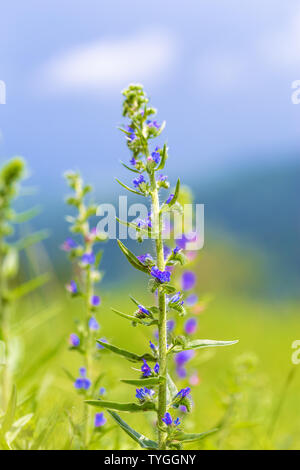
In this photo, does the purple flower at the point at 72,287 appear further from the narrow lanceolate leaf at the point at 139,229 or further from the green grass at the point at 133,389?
the narrow lanceolate leaf at the point at 139,229

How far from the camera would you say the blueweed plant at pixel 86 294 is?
1.92 metres

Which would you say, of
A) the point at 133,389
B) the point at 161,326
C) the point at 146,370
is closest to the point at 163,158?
the point at 161,326

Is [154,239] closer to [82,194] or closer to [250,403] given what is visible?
[82,194]

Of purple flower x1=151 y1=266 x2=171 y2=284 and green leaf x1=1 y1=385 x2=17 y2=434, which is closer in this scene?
purple flower x1=151 y1=266 x2=171 y2=284

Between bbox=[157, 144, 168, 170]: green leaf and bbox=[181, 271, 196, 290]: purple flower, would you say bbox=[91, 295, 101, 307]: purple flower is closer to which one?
bbox=[181, 271, 196, 290]: purple flower

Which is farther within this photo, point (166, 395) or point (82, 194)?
point (82, 194)

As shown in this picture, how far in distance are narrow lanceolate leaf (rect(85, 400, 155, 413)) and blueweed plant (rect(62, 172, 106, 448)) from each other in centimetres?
51

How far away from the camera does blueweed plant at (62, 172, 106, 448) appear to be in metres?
1.92

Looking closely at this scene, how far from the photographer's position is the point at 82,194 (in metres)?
2.33

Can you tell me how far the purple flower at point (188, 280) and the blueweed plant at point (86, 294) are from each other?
0.53 meters

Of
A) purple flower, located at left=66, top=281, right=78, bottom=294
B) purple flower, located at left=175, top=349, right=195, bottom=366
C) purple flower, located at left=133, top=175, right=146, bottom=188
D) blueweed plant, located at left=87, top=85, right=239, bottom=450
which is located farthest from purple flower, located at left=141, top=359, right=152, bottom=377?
purple flower, located at left=175, top=349, right=195, bottom=366

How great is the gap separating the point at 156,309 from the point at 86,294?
2.44ft
